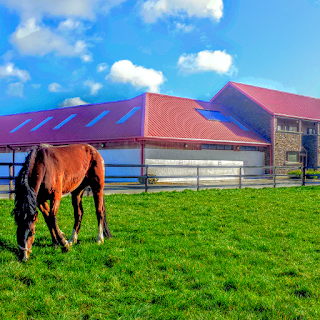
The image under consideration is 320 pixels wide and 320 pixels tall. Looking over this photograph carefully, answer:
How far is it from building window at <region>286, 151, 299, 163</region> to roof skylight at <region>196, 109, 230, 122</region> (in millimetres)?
6709

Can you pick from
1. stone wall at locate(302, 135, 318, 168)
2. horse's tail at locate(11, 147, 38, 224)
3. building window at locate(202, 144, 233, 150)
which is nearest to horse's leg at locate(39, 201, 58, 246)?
horse's tail at locate(11, 147, 38, 224)

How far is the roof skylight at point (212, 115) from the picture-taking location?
28897 mm

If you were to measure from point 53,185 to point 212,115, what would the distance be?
84.7ft

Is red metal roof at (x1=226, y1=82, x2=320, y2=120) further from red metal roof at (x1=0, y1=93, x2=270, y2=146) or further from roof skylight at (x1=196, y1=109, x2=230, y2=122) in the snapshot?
roof skylight at (x1=196, y1=109, x2=230, y2=122)

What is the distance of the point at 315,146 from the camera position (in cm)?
3272

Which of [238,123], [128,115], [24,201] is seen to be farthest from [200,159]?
[24,201]

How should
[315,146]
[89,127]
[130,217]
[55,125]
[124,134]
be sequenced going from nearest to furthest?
1. [130,217]
2. [124,134]
3. [89,127]
4. [55,125]
5. [315,146]

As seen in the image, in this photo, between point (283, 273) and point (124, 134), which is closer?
point (283, 273)

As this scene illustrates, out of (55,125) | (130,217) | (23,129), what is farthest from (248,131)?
(130,217)

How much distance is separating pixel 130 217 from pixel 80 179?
2.87 m

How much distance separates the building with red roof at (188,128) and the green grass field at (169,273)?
1547 cm

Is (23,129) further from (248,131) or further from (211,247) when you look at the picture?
(211,247)

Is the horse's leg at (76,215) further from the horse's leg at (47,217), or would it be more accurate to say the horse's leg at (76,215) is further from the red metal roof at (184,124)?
the red metal roof at (184,124)

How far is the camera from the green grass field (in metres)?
3.43
